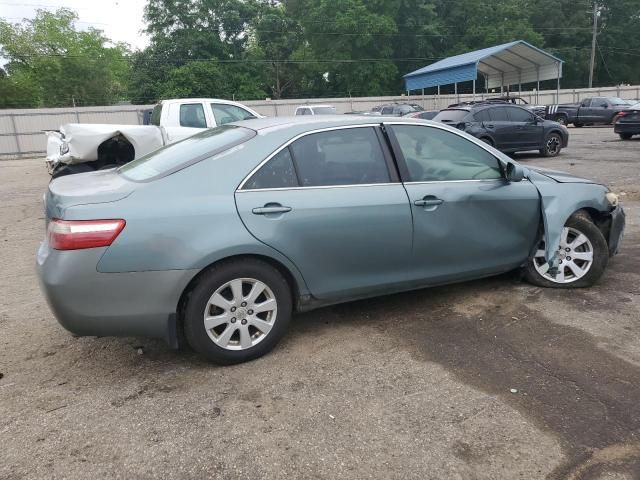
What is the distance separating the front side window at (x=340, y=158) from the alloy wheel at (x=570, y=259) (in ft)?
5.57

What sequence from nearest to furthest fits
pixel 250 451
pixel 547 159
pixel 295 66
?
pixel 250 451, pixel 547 159, pixel 295 66

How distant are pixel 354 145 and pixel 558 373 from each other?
2023 mm

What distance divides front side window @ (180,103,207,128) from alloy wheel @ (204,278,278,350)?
7711mm

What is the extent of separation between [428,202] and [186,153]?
176cm

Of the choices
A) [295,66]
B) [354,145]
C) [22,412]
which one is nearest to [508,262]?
[354,145]

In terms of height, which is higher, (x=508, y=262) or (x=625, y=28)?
(x=625, y=28)

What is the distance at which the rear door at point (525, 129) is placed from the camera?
14555 mm

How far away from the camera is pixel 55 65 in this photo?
2056 inches

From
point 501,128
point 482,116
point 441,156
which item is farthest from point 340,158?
point 501,128

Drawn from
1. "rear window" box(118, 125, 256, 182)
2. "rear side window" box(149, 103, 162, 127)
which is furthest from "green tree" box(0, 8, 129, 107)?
"rear window" box(118, 125, 256, 182)

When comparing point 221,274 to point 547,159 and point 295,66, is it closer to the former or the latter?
point 547,159

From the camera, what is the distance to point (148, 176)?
11.8 ft

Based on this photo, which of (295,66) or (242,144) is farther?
(295,66)

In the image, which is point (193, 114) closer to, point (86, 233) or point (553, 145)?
point (86, 233)
